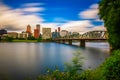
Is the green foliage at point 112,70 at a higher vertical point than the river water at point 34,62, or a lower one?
higher

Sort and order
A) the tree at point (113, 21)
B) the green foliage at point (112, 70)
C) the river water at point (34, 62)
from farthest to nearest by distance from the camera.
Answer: the tree at point (113, 21)
the river water at point (34, 62)
the green foliage at point (112, 70)

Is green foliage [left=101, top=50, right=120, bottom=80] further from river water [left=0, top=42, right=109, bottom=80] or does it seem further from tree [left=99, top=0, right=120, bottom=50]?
tree [left=99, top=0, right=120, bottom=50]

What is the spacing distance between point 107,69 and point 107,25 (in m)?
17.7

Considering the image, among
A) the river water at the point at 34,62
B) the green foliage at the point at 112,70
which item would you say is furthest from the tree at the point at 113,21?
the green foliage at the point at 112,70

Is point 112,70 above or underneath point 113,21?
underneath

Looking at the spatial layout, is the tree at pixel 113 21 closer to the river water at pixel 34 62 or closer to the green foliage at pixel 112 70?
the river water at pixel 34 62

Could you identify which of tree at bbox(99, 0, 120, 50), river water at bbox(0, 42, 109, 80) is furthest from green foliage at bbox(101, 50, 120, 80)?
tree at bbox(99, 0, 120, 50)

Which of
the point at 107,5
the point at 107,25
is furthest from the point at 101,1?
the point at 107,25

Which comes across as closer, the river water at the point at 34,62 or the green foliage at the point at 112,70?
the green foliage at the point at 112,70

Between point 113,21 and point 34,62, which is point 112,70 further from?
point 34,62

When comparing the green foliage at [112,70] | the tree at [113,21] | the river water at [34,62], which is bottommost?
the river water at [34,62]

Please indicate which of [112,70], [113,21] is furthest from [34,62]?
[112,70]

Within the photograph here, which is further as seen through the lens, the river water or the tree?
the tree

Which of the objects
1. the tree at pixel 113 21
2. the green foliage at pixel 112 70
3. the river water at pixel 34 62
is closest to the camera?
→ the green foliage at pixel 112 70
